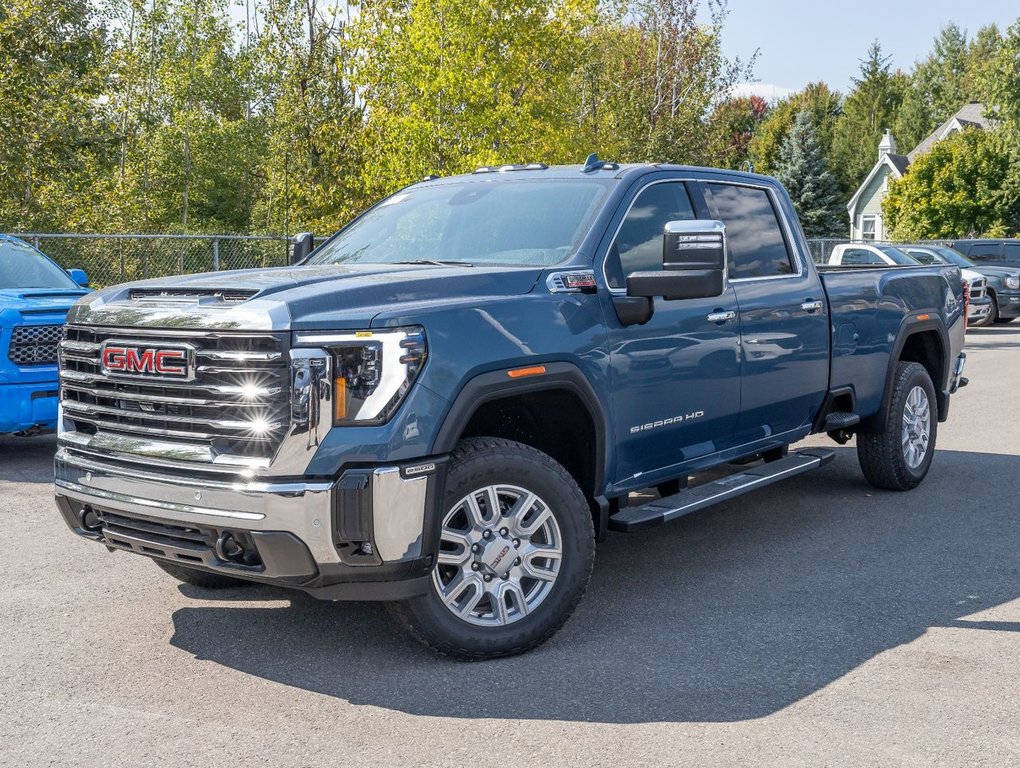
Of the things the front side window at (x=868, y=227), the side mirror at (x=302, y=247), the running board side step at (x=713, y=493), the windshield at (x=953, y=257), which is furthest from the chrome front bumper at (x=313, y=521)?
A: the front side window at (x=868, y=227)

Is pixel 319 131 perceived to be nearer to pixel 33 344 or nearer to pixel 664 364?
pixel 33 344

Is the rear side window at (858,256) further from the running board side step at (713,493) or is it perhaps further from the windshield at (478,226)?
the windshield at (478,226)

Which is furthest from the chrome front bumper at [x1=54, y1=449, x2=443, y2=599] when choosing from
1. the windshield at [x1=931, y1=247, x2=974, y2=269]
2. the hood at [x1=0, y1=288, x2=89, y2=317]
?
the windshield at [x1=931, y1=247, x2=974, y2=269]

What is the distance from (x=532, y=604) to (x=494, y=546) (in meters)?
0.31

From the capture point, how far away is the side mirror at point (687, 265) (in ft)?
15.9

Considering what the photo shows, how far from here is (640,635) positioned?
4.81 meters

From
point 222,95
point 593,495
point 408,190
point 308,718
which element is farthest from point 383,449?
point 222,95

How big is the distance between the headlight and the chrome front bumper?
0.71ft

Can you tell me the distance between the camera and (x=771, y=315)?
6184 mm

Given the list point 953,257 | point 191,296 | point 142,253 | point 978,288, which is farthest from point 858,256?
point 191,296

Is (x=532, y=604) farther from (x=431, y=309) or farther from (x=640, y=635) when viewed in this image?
(x=431, y=309)

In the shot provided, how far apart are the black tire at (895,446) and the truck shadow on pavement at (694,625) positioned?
510mm

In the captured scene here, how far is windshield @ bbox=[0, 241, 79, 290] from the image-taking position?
32.2 feet

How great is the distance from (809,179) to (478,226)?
181 ft
